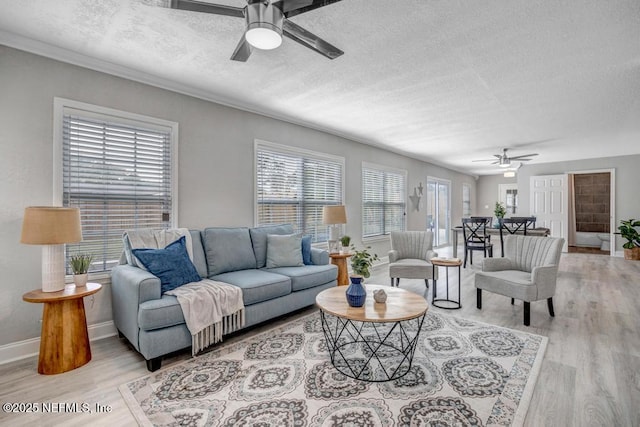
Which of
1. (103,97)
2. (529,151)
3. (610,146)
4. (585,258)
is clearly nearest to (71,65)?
(103,97)

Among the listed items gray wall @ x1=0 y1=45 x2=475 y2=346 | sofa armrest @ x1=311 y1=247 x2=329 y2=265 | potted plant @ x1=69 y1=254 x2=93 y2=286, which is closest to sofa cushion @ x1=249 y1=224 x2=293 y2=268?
gray wall @ x1=0 y1=45 x2=475 y2=346

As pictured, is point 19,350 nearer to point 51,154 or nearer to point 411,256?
point 51,154

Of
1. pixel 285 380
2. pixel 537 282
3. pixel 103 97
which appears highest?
pixel 103 97

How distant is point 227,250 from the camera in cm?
341

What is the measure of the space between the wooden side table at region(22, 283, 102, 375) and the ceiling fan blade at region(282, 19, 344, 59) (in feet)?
7.91

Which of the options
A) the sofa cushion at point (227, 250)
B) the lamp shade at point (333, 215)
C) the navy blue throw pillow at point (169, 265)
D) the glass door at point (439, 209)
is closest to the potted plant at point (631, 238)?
the glass door at point (439, 209)

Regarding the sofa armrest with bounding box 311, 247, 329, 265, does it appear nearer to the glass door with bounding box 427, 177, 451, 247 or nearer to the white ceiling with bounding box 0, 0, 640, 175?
the white ceiling with bounding box 0, 0, 640, 175

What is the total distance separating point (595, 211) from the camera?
9000mm

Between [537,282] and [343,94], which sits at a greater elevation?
[343,94]

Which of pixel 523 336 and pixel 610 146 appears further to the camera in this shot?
pixel 610 146

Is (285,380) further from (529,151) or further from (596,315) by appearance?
(529,151)

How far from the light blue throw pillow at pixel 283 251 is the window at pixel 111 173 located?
44.2 inches

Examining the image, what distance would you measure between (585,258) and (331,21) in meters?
8.27

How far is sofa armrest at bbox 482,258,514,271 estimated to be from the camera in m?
3.74
